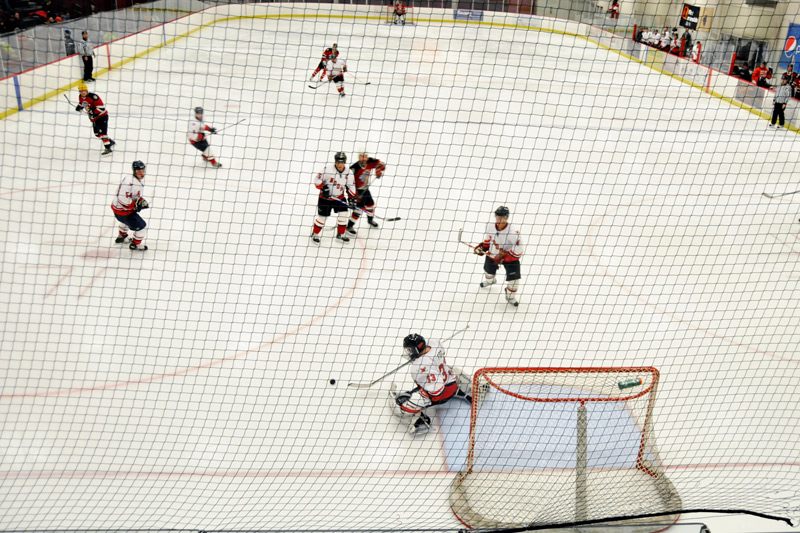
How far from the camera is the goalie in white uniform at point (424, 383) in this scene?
4.99 meters

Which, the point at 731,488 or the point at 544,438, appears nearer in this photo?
the point at 731,488

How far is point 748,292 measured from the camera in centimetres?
762

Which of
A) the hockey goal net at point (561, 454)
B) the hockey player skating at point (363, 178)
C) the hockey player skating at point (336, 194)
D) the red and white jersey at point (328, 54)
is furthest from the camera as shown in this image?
the red and white jersey at point (328, 54)

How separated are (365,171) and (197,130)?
326cm

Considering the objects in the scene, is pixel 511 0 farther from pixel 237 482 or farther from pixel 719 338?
pixel 237 482

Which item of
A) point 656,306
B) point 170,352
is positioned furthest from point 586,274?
point 170,352

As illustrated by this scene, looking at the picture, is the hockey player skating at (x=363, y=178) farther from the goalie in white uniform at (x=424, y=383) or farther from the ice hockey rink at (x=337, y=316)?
the goalie in white uniform at (x=424, y=383)

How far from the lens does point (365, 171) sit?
8297 millimetres

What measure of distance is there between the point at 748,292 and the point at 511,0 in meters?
21.2

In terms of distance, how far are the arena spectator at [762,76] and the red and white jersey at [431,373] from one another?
14703 millimetres

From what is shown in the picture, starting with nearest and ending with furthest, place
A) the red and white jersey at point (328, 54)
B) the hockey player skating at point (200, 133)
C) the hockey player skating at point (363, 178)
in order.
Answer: the hockey player skating at point (363, 178)
the hockey player skating at point (200, 133)
the red and white jersey at point (328, 54)

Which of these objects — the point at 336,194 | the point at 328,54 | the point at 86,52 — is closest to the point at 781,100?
the point at 328,54

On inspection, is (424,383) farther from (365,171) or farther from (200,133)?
(200,133)

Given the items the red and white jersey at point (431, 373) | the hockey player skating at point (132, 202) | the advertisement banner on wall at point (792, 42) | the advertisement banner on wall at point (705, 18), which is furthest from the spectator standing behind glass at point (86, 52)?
the advertisement banner on wall at point (705, 18)
